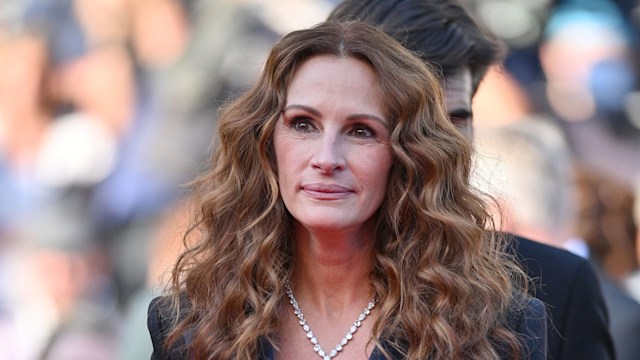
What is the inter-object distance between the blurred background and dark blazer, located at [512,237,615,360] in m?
1.95

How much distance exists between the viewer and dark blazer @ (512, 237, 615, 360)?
320 cm

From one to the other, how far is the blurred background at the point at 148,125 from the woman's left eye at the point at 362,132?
2.45 m

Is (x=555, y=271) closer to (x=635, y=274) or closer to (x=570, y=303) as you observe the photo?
(x=570, y=303)

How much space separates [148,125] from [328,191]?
3.04 meters

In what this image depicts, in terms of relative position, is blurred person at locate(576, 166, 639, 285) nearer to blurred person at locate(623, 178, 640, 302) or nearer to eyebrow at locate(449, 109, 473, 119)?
blurred person at locate(623, 178, 640, 302)

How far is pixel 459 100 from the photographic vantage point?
10.8ft

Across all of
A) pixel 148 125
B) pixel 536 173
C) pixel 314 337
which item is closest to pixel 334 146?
pixel 314 337

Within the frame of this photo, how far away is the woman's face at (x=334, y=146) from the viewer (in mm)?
2748

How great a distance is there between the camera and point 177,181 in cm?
559

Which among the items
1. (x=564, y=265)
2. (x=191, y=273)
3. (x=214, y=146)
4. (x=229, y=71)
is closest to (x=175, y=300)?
(x=191, y=273)

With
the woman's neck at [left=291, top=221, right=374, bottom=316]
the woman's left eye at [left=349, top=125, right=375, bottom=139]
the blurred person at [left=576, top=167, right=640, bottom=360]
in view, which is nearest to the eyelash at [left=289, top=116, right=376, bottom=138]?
the woman's left eye at [left=349, top=125, right=375, bottom=139]

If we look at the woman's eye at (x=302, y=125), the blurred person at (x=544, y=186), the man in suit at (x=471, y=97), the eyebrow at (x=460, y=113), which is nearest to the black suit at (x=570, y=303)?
the man in suit at (x=471, y=97)

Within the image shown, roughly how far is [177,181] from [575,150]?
68.2 inches

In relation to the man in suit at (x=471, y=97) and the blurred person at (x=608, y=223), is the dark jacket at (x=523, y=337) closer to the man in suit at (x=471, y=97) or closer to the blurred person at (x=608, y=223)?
the man in suit at (x=471, y=97)
